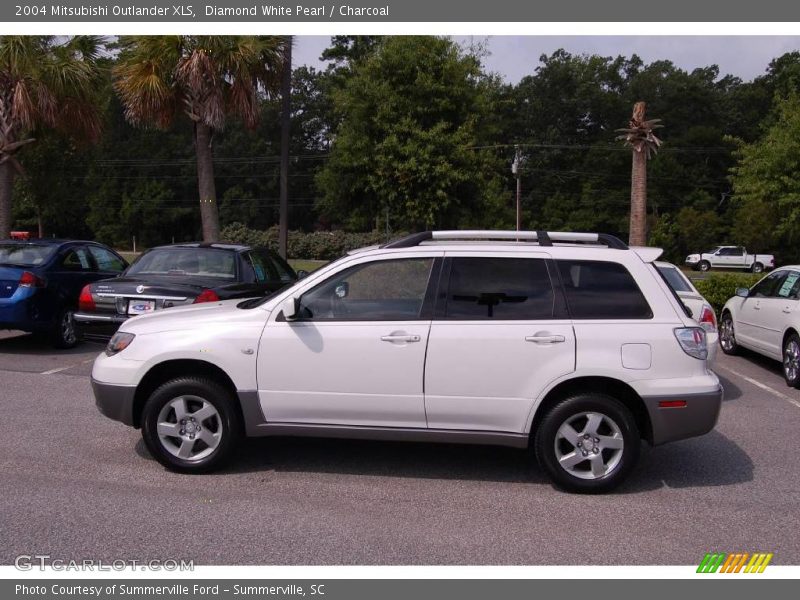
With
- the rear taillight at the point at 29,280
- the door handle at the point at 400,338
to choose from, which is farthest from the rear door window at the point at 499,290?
the rear taillight at the point at 29,280

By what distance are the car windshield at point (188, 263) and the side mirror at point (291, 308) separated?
→ 4.01 meters

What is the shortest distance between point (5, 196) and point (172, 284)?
10286 millimetres

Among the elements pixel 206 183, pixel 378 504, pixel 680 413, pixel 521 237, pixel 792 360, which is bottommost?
pixel 378 504

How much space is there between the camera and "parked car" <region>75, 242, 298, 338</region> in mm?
8391

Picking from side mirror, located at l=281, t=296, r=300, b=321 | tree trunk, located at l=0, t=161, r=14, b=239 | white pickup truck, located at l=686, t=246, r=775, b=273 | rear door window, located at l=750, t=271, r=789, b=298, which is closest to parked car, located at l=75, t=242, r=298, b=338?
side mirror, located at l=281, t=296, r=300, b=321

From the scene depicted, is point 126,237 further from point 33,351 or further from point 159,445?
point 159,445

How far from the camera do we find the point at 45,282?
9.92 metres

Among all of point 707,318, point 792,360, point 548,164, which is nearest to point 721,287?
point 792,360

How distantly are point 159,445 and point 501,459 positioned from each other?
8.67 feet

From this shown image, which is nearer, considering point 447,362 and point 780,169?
point 447,362

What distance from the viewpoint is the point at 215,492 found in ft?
16.6

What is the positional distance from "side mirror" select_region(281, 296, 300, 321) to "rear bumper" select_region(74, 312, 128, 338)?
4.02 m

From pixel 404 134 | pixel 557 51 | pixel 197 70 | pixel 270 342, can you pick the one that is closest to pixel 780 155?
pixel 404 134

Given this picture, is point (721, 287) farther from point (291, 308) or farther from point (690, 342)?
point (291, 308)
